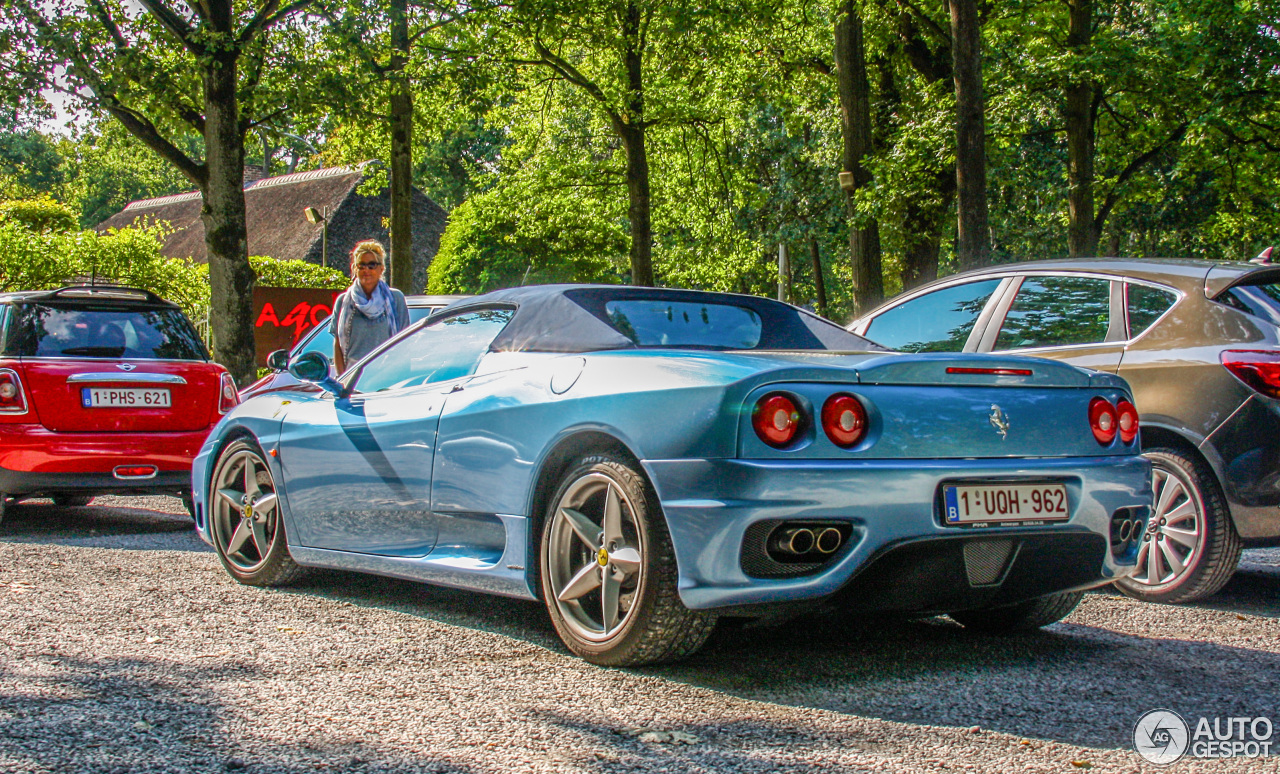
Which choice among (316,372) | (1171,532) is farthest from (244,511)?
(1171,532)

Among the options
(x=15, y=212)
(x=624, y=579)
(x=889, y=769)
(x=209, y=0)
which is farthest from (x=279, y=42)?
(x=15, y=212)

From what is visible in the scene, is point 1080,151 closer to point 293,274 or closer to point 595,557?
point 293,274

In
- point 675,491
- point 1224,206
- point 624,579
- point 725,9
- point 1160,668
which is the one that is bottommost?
point 1160,668

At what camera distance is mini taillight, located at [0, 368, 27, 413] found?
7773mm

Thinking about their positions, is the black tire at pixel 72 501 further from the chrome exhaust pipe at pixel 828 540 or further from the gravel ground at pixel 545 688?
the chrome exhaust pipe at pixel 828 540

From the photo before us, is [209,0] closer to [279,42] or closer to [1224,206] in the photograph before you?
[279,42]

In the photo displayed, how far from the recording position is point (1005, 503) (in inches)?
152

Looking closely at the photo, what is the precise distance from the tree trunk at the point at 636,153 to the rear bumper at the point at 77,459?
16976mm

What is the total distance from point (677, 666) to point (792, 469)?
954 mm

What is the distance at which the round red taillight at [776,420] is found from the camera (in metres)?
3.63

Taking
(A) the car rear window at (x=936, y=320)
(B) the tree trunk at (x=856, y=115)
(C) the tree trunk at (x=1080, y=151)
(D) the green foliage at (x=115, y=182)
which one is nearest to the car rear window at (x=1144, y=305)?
(A) the car rear window at (x=936, y=320)

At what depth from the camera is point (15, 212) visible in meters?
31.3

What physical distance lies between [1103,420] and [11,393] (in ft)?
21.8

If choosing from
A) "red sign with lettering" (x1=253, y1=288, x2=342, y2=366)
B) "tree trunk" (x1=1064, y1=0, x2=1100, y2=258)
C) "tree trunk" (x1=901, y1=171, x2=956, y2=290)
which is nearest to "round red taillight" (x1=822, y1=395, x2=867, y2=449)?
"red sign with lettering" (x1=253, y1=288, x2=342, y2=366)
